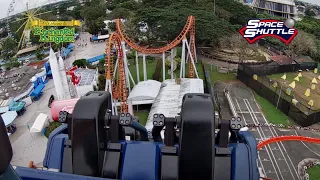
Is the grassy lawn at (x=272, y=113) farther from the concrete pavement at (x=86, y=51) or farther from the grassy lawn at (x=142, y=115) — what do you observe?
the concrete pavement at (x=86, y=51)

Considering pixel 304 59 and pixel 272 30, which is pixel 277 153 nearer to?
pixel 272 30

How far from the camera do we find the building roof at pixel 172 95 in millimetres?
18953

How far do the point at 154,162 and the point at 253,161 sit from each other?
1610 millimetres

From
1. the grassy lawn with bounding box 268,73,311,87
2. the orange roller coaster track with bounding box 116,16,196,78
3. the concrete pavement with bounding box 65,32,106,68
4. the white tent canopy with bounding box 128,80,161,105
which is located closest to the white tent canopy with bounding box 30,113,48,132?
the white tent canopy with bounding box 128,80,161,105

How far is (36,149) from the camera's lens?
17.1m

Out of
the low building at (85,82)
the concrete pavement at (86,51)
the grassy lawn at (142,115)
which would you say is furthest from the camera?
the concrete pavement at (86,51)

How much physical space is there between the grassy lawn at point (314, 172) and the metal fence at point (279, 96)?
4431 mm

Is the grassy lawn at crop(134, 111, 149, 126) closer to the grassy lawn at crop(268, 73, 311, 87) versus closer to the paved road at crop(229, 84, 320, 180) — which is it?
the paved road at crop(229, 84, 320, 180)

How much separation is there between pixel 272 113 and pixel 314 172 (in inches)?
259

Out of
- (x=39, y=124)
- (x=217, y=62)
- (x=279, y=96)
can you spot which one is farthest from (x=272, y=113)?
(x=39, y=124)

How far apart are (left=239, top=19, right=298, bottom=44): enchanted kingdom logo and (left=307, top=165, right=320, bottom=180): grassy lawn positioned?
13.1m

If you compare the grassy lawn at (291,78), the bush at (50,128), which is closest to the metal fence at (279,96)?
the grassy lawn at (291,78)

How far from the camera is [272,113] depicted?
20062 mm

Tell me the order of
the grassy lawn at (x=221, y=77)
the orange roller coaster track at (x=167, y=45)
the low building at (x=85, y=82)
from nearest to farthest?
the orange roller coaster track at (x=167, y=45) → the low building at (x=85, y=82) → the grassy lawn at (x=221, y=77)
